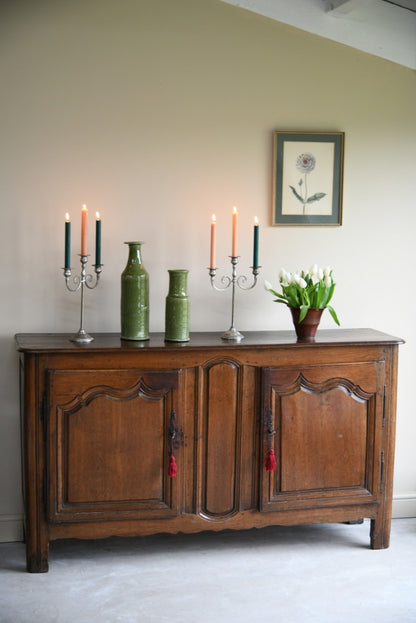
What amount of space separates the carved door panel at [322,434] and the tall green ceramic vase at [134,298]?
56 cm

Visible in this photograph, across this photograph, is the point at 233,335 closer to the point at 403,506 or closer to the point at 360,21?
the point at 403,506

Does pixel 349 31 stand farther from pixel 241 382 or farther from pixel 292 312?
pixel 241 382

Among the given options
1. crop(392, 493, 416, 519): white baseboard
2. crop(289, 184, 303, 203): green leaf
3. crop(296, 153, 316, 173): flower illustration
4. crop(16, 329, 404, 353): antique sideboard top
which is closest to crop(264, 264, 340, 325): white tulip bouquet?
crop(16, 329, 404, 353): antique sideboard top

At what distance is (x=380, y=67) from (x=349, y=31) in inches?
9.5

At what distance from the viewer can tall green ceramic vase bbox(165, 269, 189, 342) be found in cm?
338

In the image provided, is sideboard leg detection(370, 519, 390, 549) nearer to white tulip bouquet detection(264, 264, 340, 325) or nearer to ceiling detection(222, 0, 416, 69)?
white tulip bouquet detection(264, 264, 340, 325)

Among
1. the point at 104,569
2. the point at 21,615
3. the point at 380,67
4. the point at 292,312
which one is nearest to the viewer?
the point at 21,615

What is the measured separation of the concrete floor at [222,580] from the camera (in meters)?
2.94

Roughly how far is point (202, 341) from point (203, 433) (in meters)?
0.39

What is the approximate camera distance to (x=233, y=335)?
344 centimetres

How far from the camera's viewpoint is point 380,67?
12.4 ft

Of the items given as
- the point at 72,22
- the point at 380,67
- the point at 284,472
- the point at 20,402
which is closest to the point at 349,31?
the point at 380,67

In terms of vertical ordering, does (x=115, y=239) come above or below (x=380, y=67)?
below

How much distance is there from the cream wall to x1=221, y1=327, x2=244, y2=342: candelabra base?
28cm
